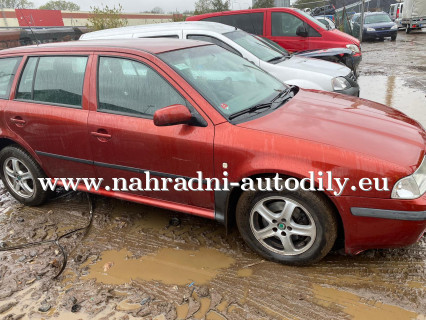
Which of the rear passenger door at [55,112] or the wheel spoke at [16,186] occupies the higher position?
the rear passenger door at [55,112]

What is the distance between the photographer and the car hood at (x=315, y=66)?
18.4 feet

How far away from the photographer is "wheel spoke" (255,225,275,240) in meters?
2.80

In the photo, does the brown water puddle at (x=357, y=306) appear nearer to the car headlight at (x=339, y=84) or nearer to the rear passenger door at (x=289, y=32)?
the car headlight at (x=339, y=84)

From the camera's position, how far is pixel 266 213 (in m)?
2.74

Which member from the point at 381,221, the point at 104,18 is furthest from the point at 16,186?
the point at 104,18

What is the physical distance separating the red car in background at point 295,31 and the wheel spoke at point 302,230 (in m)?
6.33

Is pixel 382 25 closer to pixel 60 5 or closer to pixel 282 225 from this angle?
pixel 282 225

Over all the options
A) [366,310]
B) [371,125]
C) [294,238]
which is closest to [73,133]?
[294,238]

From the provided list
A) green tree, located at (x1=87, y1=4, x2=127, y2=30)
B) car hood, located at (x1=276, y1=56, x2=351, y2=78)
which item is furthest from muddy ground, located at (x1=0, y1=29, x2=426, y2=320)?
green tree, located at (x1=87, y1=4, x2=127, y2=30)

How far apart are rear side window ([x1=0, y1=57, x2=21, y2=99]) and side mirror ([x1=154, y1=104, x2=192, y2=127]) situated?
2.07m

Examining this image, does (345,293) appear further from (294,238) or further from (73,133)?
(73,133)

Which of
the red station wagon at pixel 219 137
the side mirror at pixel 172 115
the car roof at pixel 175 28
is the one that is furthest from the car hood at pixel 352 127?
the car roof at pixel 175 28

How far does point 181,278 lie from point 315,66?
429 cm

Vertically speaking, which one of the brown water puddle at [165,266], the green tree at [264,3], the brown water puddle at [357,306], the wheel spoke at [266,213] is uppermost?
the green tree at [264,3]
